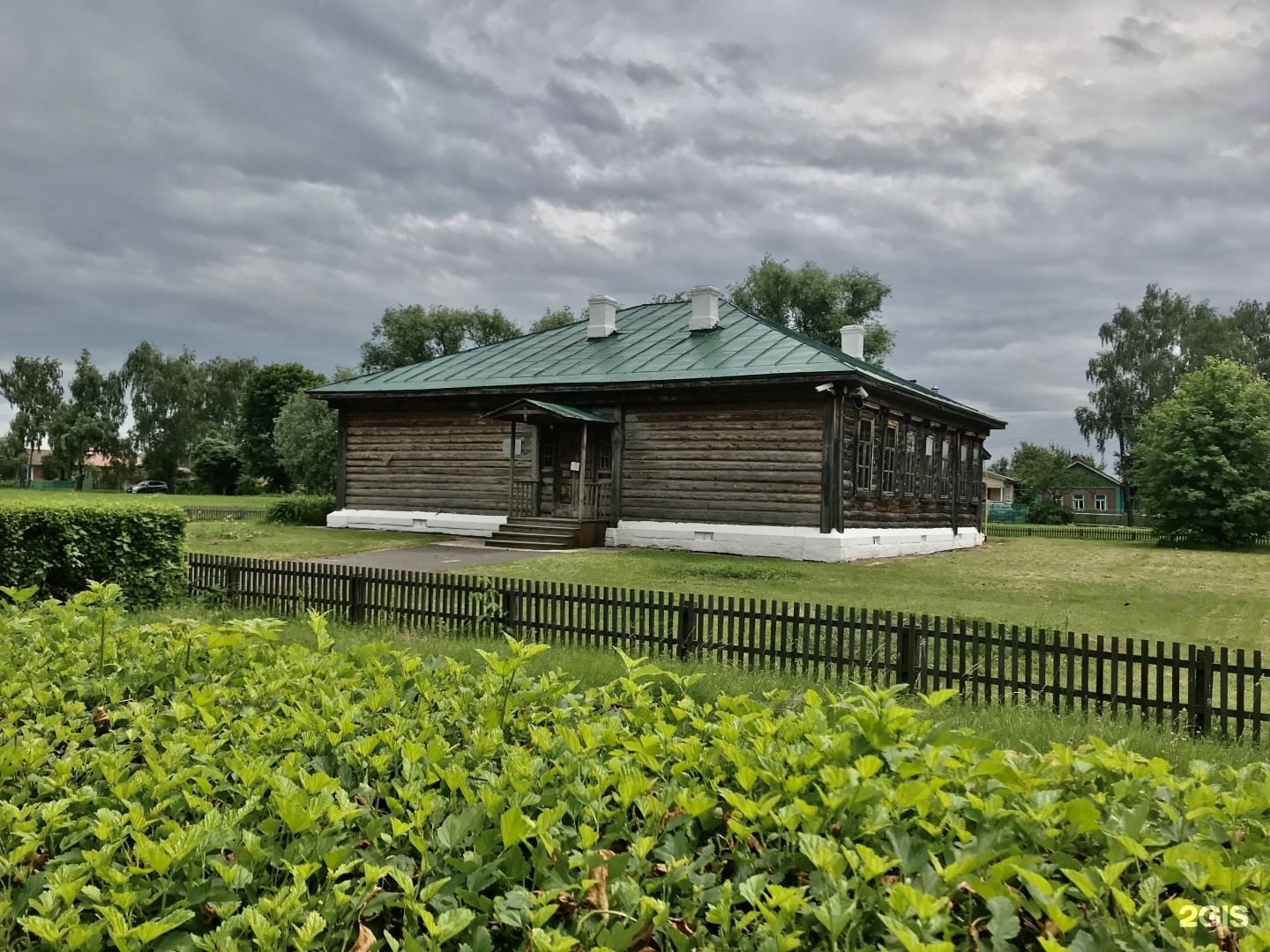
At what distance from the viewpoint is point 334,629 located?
10.2 m

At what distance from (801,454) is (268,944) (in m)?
19.1

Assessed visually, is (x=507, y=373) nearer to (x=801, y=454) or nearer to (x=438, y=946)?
(x=801, y=454)

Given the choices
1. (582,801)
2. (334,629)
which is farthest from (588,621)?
(582,801)

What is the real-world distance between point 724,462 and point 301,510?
49.5 ft

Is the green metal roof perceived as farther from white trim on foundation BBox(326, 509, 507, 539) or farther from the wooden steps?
the wooden steps

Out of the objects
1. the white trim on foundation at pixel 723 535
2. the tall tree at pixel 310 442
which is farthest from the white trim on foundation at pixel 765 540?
the tall tree at pixel 310 442

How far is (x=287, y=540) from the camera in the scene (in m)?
22.8

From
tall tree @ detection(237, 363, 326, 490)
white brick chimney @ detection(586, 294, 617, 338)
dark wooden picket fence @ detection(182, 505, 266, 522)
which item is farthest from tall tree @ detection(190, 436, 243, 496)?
white brick chimney @ detection(586, 294, 617, 338)

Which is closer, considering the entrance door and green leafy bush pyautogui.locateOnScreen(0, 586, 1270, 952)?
green leafy bush pyautogui.locateOnScreen(0, 586, 1270, 952)

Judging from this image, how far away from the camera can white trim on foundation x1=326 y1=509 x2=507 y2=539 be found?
24.4 m

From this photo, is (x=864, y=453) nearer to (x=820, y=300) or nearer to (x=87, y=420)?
(x=820, y=300)

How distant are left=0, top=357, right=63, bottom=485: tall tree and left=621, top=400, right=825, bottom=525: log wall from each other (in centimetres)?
6678

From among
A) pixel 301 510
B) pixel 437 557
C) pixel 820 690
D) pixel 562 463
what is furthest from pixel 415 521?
pixel 820 690

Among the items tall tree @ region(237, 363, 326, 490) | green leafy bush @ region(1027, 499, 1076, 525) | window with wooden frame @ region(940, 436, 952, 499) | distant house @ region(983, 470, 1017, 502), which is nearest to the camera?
window with wooden frame @ region(940, 436, 952, 499)
